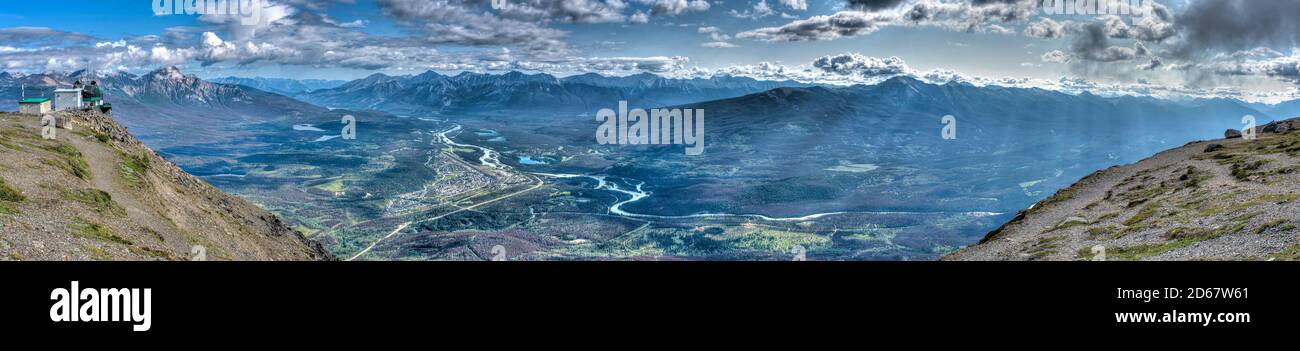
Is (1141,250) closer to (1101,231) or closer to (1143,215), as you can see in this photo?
(1101,231)

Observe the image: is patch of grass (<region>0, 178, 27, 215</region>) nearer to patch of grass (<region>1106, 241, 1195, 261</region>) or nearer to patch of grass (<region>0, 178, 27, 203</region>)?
patch of grass (<region>0, 178, 27, 203</region>)

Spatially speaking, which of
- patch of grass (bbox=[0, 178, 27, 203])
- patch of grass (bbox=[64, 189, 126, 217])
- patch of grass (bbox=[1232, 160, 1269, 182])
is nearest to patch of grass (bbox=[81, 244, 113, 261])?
patch of grass (bbox=[0, 178, 27, 203])

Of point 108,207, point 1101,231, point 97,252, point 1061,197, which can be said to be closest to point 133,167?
point 108,207

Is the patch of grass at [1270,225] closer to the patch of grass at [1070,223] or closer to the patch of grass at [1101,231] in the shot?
the patch of grass at [1101,231]
